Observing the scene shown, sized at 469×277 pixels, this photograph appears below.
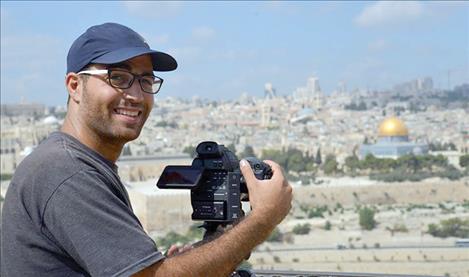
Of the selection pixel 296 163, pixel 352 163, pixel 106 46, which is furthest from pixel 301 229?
pixel 106 46

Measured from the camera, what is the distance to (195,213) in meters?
1.29

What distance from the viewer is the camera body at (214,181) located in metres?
1.25

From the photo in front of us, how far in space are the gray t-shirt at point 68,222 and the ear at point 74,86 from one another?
117 millimetres

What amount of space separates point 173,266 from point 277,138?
44160 mm

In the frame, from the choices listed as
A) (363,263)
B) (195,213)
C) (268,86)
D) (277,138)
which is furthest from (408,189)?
(268,86)

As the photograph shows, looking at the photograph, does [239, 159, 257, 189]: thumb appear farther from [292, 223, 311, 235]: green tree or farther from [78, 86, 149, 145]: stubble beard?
[292, 223, 311, 235]: green tree

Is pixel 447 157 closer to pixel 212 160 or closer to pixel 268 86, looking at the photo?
pixel 212 160

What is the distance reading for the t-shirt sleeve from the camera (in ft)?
3.66

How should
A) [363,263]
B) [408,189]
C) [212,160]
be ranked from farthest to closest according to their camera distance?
[408,189], [363,263], [212,160]

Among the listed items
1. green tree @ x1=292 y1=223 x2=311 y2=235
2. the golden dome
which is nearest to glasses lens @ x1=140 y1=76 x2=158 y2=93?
green tree @ x1=292 y1=223 x2=311 y2=235

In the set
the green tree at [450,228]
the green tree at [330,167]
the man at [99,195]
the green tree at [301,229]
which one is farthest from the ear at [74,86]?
the green tree at [330,167]

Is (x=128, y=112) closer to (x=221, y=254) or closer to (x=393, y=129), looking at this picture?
(x=221, y=254)

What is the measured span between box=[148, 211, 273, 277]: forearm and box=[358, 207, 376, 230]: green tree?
71.4 feet

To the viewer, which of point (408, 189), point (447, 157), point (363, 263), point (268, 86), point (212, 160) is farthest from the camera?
point (268, 86)
